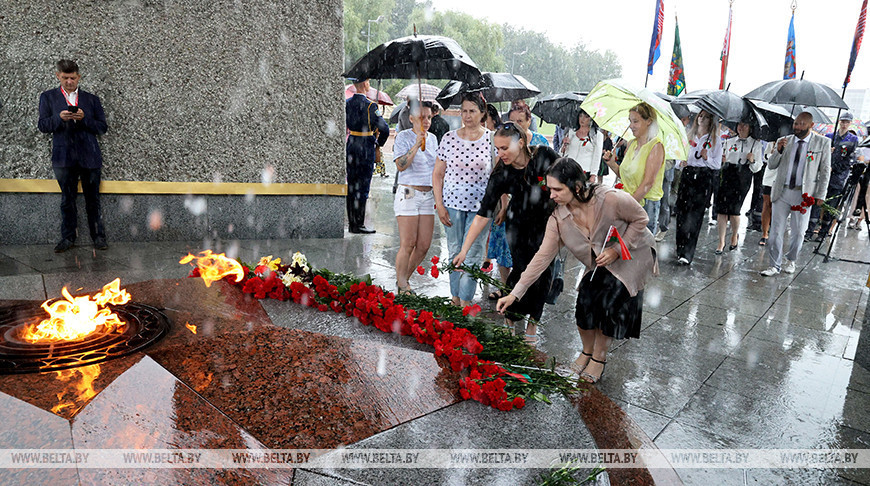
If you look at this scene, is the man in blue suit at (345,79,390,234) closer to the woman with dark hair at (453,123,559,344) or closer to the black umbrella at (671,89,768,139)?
the woman with dark hair at (453,123,559,344)

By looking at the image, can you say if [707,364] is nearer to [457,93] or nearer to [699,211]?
[699,211]

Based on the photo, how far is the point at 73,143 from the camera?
256 inches

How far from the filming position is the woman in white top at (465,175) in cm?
501

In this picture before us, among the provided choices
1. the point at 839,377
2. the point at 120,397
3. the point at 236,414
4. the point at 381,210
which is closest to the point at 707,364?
the point at 839,377

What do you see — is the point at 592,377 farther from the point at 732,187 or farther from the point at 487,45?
the point at 487,45

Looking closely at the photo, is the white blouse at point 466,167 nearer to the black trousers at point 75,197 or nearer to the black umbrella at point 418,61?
the black umbrella at point 418,61

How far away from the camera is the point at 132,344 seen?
326 cm

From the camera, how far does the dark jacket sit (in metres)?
6.36

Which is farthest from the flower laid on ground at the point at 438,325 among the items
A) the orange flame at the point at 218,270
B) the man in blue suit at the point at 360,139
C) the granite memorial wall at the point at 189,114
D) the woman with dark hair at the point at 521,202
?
the man in blue suit at the point at 360,139

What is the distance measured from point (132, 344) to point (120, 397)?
25.4 inches

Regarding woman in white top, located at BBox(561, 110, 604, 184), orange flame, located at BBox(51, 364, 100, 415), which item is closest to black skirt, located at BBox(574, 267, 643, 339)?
orange flame, located at BBox(51, 364, 100, 415)

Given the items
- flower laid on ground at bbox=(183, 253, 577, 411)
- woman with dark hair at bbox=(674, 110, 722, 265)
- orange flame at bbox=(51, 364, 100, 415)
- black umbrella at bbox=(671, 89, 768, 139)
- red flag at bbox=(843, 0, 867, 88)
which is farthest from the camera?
red flag at bbox=(843, 0, 867, 88)

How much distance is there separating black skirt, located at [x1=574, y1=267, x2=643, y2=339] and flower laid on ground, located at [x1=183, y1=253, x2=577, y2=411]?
0.55 metres

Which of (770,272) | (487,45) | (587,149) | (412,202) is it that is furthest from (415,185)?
(487,45)
